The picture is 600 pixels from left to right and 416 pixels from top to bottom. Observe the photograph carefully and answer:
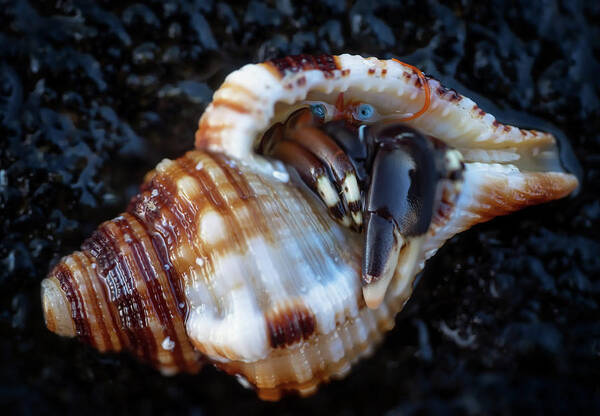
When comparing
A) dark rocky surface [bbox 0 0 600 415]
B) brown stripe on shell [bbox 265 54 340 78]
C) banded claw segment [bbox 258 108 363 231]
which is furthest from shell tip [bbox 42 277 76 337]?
brown stripe on shell [bbox 265 54 340 78]

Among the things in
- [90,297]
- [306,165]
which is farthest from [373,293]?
[90,297]

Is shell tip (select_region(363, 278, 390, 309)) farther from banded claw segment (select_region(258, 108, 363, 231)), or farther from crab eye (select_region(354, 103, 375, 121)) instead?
crab eye (select_region(354, 103, 375, 121))

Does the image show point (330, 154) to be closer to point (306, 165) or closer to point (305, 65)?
point (306, 165)

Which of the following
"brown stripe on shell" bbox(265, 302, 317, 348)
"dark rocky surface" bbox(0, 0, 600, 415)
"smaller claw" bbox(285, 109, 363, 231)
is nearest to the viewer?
"brown stripe on shell" bbox(265, 302, 317, 348)

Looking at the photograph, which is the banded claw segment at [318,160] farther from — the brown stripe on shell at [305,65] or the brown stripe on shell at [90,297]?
the brown stripe on shell at [90,297]

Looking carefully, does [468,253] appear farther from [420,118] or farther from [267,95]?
[267,95]

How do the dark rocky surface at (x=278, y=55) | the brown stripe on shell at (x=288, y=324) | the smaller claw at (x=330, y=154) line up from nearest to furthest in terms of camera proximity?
the brown stripe on shell at (x=288, y=324)
the smaller claw at (x=330, y=154)
the dark rocky surface at (x=278, y=55)

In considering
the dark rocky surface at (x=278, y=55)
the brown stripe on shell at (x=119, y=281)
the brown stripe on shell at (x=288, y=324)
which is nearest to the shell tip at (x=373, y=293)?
the brown stripe on shell at (x=288, y=324)
